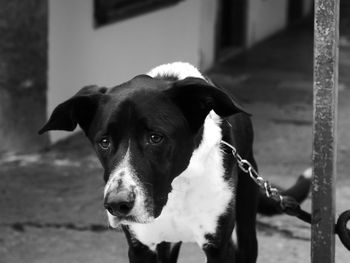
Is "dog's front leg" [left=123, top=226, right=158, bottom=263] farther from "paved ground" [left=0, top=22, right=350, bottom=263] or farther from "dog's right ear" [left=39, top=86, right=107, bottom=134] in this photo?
"paved ground" [left=0, top=22, right=350, bottom=263]

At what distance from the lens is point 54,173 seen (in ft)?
24.0

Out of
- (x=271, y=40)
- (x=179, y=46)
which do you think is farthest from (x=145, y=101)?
(x=271, y=40)

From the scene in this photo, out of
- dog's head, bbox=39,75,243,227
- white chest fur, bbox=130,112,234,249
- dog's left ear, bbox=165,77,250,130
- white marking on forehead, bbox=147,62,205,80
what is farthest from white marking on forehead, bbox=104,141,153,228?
white marking on forehead, bbox=147,62,205,80

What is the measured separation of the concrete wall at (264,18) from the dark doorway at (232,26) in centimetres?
17

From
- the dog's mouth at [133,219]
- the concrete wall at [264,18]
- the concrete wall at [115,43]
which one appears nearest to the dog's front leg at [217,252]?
the dog's mouth at [133,219]

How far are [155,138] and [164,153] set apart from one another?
0.06m

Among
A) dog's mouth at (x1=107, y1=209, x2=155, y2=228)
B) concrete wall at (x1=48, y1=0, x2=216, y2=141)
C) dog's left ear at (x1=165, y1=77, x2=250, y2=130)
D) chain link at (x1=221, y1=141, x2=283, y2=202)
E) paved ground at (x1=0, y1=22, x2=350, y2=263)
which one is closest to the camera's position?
dog's mouth at (x1=107, y1=209, x2=155, y2=228)

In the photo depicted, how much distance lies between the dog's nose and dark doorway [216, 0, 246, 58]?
9865 millimetres

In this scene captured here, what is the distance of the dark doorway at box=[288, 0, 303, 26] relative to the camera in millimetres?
15766

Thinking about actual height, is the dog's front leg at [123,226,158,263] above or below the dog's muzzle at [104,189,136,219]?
below

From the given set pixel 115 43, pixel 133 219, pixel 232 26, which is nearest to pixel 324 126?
pixel 133 219

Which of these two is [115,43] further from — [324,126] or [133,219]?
[133,219]

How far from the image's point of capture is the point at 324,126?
352cm

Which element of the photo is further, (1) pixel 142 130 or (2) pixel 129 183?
(1) pixel 142 130
